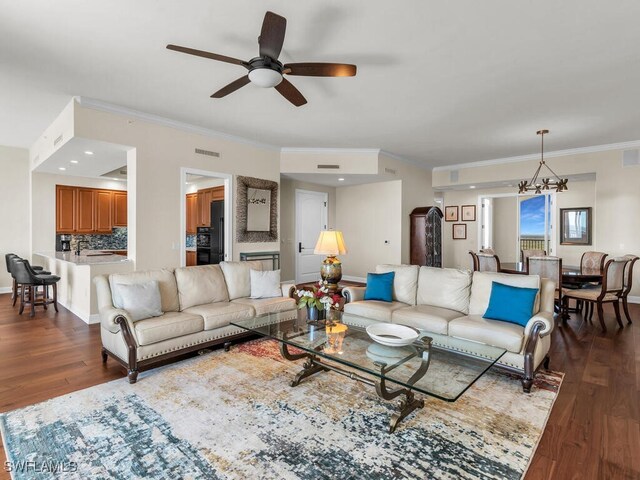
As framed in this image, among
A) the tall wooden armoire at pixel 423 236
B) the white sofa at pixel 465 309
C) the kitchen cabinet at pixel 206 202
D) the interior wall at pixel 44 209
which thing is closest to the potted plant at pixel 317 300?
the white sofa at pixel 465 309

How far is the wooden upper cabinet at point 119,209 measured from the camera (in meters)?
8.36

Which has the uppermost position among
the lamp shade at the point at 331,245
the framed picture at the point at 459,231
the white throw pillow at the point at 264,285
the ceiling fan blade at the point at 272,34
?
the ceiling fan blade at the point at 272,34

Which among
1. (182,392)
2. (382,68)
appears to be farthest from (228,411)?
(382,68)

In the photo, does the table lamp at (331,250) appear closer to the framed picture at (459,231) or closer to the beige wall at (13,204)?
the framed picture at (459,231)

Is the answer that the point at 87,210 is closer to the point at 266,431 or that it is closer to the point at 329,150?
the point at 329,150

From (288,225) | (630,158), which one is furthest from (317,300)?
(630,158)

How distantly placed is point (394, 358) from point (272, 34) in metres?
2.39

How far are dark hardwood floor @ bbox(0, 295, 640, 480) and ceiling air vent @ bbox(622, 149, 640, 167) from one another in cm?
299

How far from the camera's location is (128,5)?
2506 millimetres

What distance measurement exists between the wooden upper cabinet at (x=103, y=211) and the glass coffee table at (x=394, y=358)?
674cm

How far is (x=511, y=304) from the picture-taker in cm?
326

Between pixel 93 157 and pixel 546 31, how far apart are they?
6.05 m

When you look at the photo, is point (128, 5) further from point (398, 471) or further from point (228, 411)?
point (398, 471)

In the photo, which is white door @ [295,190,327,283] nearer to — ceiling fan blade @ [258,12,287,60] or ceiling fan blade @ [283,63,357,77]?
ceiling fan blade @ [283,63,357,77]
